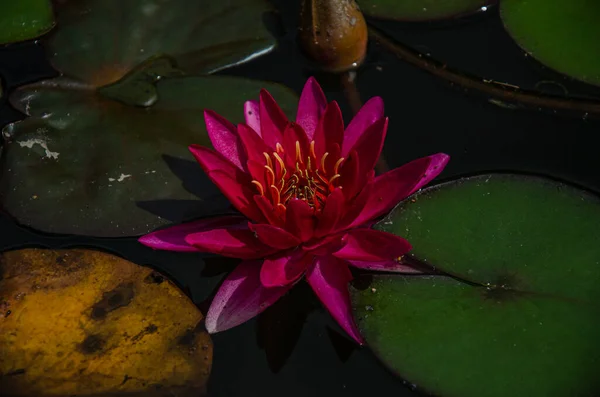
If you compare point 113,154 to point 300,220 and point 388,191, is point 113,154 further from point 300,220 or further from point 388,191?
point 388,191

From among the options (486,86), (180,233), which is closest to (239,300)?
(180,233)

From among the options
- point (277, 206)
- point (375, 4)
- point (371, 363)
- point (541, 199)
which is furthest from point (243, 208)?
point (375, 4)

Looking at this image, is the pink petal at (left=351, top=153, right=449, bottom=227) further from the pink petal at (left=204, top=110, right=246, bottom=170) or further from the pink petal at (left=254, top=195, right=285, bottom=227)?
the pink petal at (left=204, top=110, right=246, bottom=170)

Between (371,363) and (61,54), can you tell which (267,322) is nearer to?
(371,363)

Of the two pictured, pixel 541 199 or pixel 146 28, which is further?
pixel 146 28

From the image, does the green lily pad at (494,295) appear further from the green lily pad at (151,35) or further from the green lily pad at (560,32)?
the green lily pad at (151,35)

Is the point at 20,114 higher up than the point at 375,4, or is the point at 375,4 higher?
the point at 375,4
